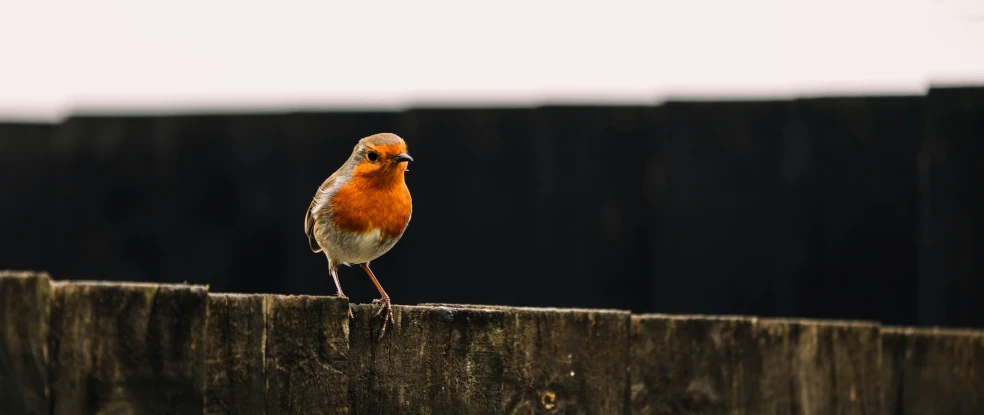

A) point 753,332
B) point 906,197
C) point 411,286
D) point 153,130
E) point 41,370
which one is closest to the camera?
point 41,370

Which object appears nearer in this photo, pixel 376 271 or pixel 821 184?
pixel 821 184

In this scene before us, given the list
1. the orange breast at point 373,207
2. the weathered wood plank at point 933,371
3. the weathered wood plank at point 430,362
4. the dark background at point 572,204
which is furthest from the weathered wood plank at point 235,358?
the dark background at point 572,204

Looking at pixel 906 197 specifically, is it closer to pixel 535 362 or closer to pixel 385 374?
pixel 535 362

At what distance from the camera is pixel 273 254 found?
552 centimetres

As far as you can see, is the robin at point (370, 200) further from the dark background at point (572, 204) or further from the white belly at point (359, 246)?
the dark background at point (572, 204)

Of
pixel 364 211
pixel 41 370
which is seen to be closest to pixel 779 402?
pixel 364 211

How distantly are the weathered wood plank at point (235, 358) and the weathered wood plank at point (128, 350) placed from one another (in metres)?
0.03

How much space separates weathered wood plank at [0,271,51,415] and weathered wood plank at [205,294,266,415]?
433 millimetres

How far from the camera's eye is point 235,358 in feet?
8.14

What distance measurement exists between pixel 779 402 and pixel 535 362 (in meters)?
0.80

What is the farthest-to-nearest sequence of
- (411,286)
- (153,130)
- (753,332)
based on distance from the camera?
(153,130) < (411,286) < (753,332)

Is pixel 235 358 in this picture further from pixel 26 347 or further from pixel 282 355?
pixel 26 347

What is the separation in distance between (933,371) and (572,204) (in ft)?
7.71

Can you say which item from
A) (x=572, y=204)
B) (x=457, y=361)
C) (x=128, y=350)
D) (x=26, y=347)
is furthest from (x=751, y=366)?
(x=572, y=204)
